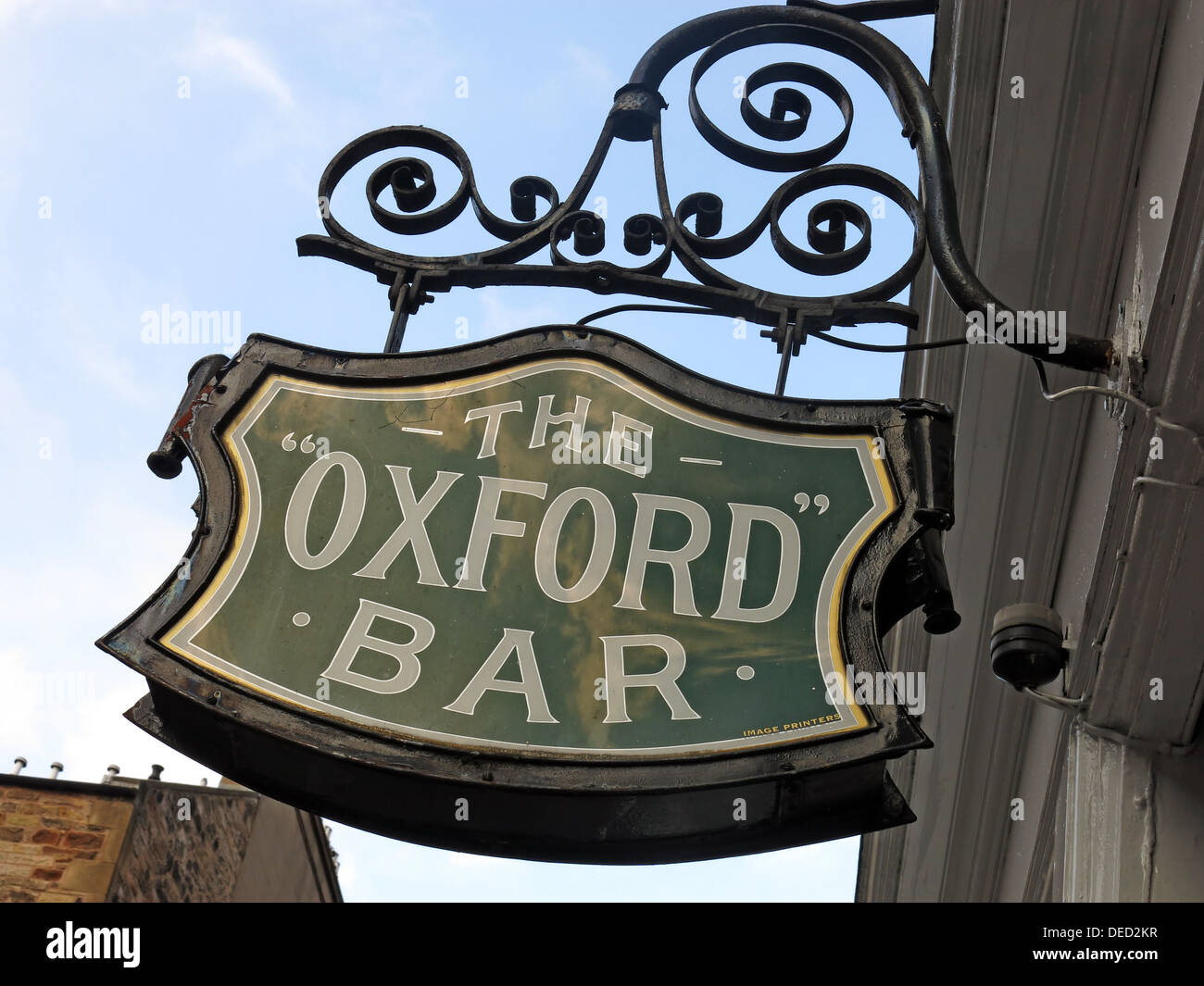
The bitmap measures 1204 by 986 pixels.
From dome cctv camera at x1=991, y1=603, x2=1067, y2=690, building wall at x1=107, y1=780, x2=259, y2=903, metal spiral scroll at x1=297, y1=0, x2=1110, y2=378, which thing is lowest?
building wall at x1=107, y1=780, x2=259, y2=903

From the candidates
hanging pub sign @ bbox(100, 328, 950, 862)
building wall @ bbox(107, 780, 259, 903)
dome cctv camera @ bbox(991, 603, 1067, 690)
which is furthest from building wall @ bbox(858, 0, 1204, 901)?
Result: building wall @ bbox(107, 780, 259, 903)

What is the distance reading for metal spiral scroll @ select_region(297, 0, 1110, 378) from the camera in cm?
313

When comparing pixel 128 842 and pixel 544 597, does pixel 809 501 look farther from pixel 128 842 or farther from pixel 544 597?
pixel 128 842

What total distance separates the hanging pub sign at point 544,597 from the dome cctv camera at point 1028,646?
523mm

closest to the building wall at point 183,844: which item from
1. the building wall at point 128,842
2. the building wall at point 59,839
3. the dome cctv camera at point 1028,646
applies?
the building wall at point 128,842

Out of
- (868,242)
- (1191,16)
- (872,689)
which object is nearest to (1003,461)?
(868,242)

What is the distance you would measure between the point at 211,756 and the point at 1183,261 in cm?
213

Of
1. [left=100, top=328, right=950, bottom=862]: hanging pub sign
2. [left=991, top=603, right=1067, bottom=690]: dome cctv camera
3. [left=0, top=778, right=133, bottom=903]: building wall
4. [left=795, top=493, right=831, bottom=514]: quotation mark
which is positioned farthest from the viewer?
[left=0, top=778, right=133, bottom=903]: building wall

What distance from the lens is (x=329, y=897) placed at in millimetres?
17750

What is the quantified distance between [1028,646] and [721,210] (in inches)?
52.7

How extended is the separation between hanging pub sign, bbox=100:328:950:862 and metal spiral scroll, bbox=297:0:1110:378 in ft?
1.00

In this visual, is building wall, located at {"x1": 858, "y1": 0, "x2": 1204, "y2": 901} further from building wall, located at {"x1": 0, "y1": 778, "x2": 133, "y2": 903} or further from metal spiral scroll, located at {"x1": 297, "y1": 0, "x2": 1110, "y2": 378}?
Answer: building wall, located at {"x1": 0, "y1": 778, "x2": 133, "y2": 903}

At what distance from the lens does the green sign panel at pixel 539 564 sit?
7.93ft
